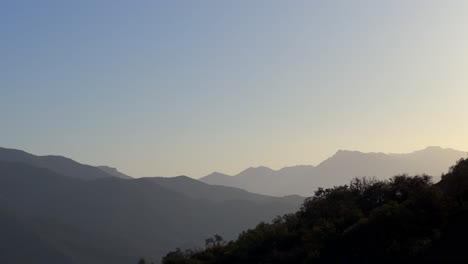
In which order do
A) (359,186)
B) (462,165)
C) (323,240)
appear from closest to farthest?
(323,240) < (462,165) < (359,186)

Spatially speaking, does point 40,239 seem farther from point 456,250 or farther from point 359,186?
point 456,250

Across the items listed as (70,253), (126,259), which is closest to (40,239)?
(70,253)

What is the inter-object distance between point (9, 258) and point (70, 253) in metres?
24.5

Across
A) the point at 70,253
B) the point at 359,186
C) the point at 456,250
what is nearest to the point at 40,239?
the point at 70,253

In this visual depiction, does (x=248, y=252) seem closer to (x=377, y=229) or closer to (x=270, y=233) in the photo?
(x=270, y=233)

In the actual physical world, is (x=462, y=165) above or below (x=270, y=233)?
above

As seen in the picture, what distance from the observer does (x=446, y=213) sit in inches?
947

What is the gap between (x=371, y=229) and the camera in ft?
83.0

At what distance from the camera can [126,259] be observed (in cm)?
19562

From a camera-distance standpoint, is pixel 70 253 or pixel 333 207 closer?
pixel 333 207

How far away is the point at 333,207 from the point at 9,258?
6303 inches

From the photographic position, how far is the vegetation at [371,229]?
22562mm

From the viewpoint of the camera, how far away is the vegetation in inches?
888

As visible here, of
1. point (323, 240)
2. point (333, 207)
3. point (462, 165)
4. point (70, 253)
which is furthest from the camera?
point (70, 253)
